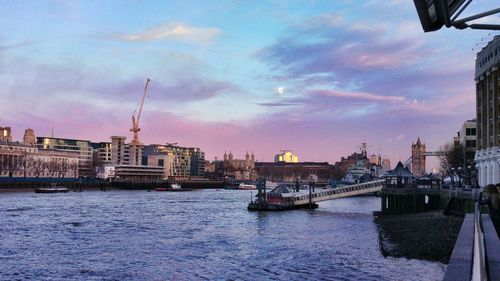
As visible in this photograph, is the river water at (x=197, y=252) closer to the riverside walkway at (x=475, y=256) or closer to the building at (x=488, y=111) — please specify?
the riverside walkway at (x=475, y=256)

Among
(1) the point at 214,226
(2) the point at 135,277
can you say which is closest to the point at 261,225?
(1) the point at 214,226

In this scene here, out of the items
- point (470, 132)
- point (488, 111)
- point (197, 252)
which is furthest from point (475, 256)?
point (470, 132)

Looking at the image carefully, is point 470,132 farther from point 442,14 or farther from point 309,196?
point 442,14

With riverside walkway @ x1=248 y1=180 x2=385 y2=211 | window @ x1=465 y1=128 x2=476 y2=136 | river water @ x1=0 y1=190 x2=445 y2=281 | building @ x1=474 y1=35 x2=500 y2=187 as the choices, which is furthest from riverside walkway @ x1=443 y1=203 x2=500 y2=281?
window @ x1=465 y1=128 x2=476 y2=136

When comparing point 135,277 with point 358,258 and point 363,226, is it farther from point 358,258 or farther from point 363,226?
point 363,226

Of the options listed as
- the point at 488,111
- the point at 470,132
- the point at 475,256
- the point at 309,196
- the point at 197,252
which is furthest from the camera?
the point at 470,132

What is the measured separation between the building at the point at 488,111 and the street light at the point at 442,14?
215 ft

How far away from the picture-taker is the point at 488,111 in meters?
78.4

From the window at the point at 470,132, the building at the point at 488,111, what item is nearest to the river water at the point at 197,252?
the building at the point at 488,111

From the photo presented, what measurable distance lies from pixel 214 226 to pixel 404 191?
100ft

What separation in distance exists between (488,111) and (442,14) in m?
74.5

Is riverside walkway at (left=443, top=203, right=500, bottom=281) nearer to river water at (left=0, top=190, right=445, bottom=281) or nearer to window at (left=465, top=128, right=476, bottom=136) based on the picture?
river water at (left=0, top=190, right=445, bottom=281)

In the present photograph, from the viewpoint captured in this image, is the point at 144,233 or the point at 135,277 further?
the point at 144,233

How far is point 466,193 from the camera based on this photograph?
176 feet
